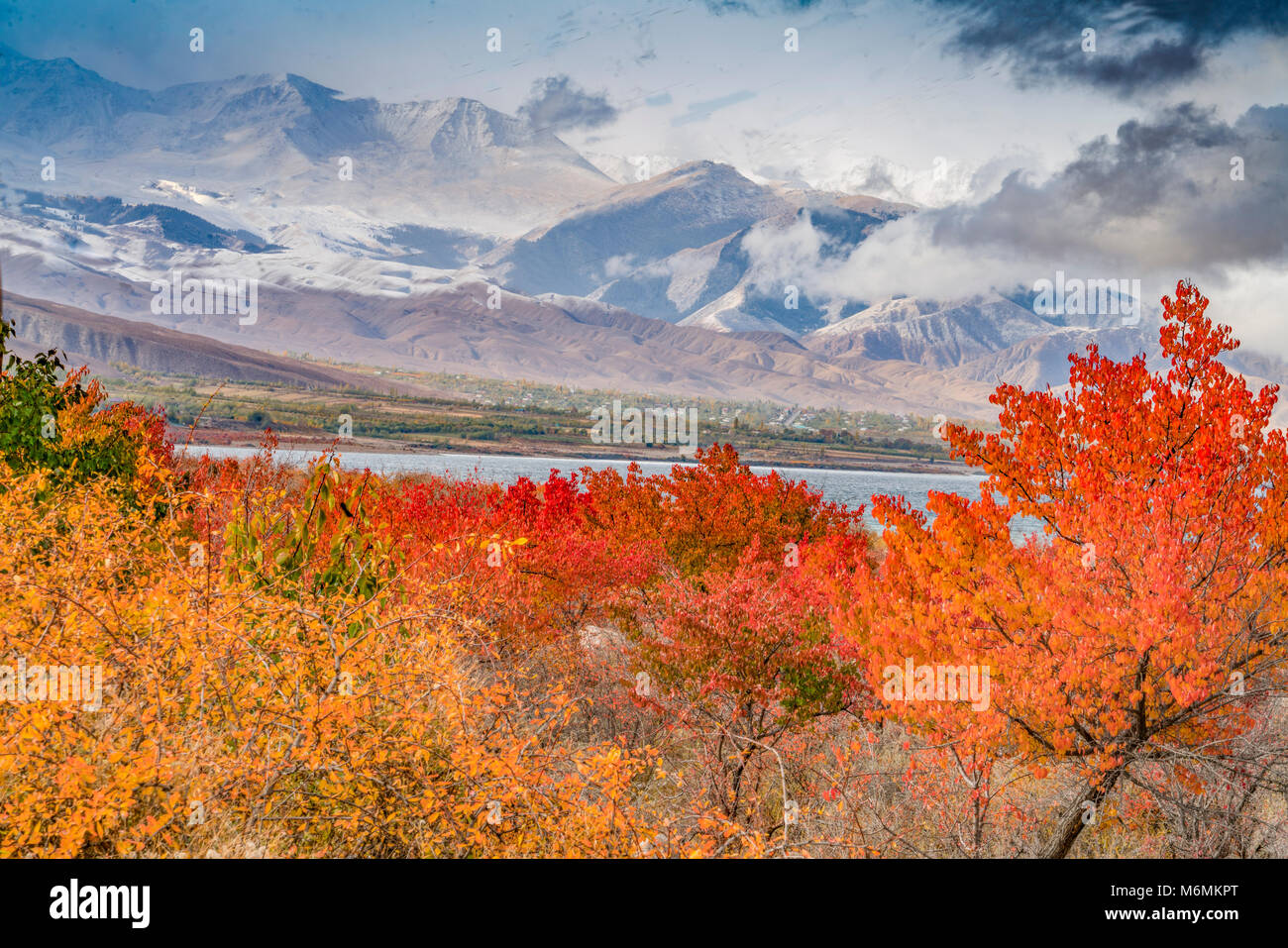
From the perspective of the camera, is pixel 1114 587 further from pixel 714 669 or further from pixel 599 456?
pixel 599 456

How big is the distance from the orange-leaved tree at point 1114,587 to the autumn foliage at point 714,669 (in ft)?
0.12

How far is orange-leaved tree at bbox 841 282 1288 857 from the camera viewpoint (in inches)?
282

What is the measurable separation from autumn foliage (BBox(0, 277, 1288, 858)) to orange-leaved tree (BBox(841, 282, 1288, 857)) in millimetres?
35

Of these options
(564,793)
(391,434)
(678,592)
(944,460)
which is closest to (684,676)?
(678,592)

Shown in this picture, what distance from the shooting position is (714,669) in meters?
10.4

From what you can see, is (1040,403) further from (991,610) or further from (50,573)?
(50,573)

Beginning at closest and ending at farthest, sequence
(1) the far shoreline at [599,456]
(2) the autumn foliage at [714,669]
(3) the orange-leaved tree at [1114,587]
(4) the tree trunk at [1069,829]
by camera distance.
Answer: (2) the autumn foliage at [714,669]
(3) the orange-leaved tree at [1114,587]
(4) the tree trunk at [1069,829]
(1) the far shoreline at [599,456]

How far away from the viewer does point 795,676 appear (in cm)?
1056

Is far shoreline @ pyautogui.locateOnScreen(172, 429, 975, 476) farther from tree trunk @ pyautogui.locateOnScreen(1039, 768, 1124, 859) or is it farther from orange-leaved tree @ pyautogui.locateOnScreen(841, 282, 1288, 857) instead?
tree trunk @ pyautogui.locateOnScreen(1039, 768, 1124, 859)

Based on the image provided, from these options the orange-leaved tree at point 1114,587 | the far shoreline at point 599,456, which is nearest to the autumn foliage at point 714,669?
the orange-leaved tree at point 1114,587

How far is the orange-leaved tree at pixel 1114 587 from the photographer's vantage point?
716cm

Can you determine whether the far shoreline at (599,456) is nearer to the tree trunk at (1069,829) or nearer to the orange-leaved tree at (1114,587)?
the orange-leaved tree at (1114,587)
